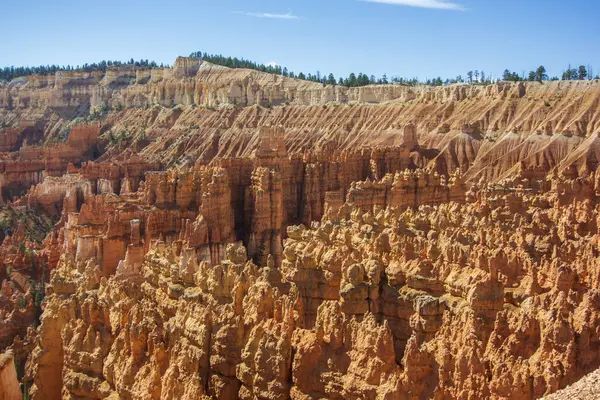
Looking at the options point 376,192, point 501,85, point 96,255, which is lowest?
point 96,255

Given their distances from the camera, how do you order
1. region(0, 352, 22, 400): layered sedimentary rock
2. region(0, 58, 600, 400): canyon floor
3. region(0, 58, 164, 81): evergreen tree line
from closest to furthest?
region(0, 352, 22, 400): layered sedimentary rock
region(0, 58, 600, 400): canyon floor
region(0, 58, 164, 81): evergreen tree line

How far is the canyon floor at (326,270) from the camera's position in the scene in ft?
54.7

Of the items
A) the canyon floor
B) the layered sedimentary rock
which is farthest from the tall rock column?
the layered sedimentary rock

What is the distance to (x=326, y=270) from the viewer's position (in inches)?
858

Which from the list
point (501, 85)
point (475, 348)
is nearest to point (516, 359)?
point (475, 348)

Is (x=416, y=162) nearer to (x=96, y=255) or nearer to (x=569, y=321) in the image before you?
(x=96, y=255)

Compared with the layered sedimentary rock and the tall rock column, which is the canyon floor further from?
the tall rock column

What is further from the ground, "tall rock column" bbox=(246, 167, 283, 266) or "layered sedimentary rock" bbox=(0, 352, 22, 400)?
"layered sedimentary rock" bbox=(0, 352, 22, 400)

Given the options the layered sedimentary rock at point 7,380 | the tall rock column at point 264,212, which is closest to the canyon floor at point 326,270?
the layered sedimentary rock at point 7,380

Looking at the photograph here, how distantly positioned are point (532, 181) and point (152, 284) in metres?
33.0

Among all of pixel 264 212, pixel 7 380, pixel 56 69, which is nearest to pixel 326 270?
pixel 7 380

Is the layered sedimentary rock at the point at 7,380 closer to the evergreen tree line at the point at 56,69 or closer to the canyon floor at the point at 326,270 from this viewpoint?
the canyon floor at the point at 326,270

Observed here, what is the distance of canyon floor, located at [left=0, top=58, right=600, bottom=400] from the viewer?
16.7 meters

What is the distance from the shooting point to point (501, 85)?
8412 centimetres
